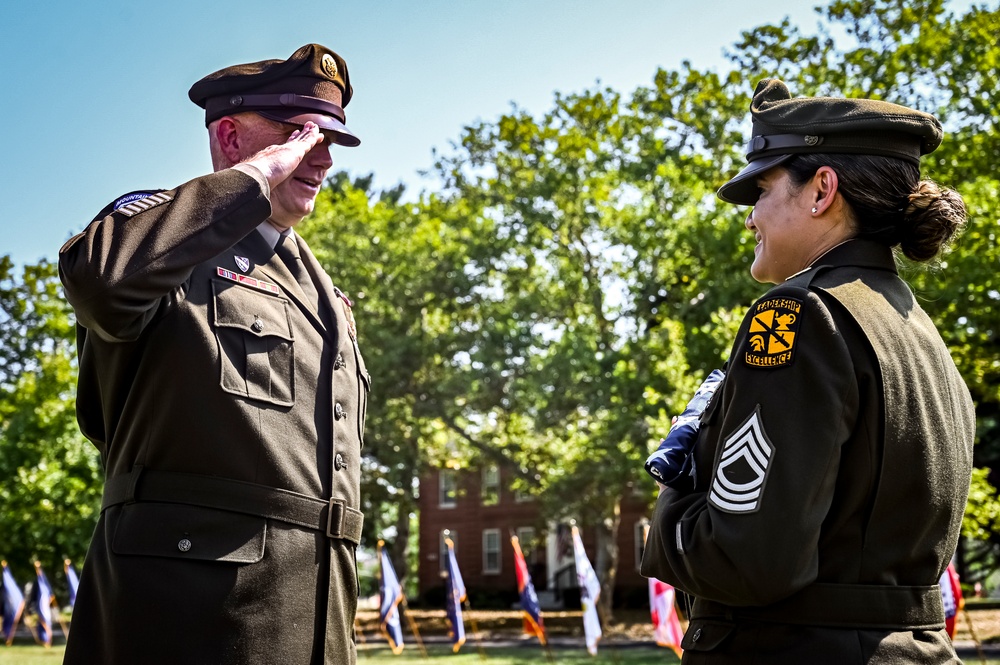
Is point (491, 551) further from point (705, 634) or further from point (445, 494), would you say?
point (705, 634)

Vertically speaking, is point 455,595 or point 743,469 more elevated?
point 743,469

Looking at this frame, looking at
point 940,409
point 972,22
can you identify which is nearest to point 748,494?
point 940,409

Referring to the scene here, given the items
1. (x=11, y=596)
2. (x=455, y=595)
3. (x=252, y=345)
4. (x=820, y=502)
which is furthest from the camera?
(x=11, y=596)

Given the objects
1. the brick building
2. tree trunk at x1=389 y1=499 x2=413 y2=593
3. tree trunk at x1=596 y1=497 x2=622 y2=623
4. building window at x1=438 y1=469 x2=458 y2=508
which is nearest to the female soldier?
tree trunk at x1=596 y1=497 x2=622 y2=623

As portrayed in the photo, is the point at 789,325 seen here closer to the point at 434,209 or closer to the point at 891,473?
the point at 891,473

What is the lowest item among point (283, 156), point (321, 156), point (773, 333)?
point (773, 333)

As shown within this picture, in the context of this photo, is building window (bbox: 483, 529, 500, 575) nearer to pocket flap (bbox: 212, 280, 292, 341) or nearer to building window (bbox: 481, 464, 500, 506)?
building window (bbox: 481, 464, 500, 506)

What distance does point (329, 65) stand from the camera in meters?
3.17

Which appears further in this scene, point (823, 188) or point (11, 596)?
point (11, 596)

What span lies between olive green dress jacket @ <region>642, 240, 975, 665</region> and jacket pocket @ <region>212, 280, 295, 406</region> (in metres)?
1.09

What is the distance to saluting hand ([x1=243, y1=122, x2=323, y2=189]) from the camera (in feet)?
8.87

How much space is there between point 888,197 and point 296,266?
1.67 m

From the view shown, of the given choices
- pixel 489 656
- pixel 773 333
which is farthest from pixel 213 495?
pixel 489 656

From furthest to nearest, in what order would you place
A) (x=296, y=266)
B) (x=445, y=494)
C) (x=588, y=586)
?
(x=445, y=494)
(x=588, y=586)
(x=296, y=266)
